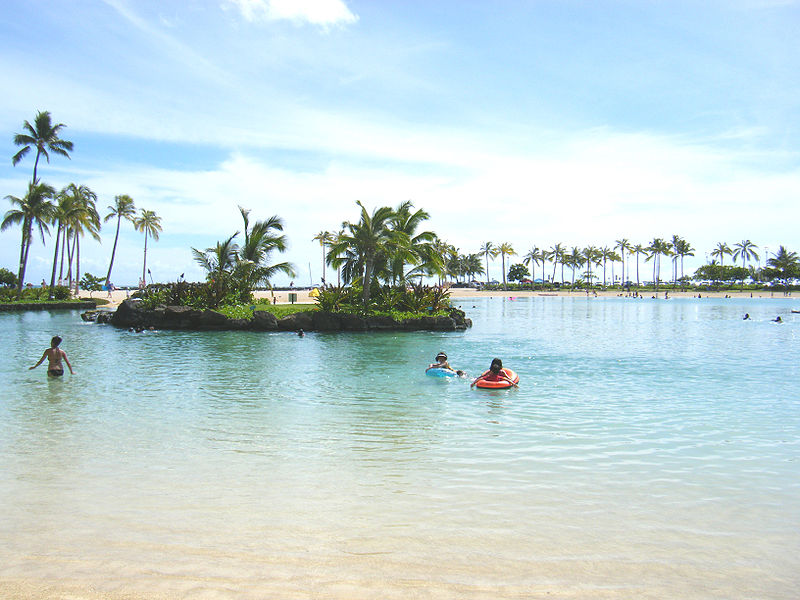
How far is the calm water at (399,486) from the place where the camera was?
15.4 feet

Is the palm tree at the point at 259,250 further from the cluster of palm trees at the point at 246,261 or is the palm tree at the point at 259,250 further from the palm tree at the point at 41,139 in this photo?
the palm tree at the point at 41,139

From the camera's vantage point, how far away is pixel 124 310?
36.8m

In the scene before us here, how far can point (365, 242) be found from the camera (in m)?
33.8

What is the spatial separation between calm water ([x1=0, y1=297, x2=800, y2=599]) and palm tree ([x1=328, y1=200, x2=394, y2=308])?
17.6m

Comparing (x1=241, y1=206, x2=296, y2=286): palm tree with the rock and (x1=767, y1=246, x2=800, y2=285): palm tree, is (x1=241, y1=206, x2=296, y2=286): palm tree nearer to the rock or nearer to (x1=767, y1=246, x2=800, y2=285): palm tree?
the rock

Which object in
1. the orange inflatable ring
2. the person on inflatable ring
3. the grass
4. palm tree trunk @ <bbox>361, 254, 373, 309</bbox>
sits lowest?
the orange inflatable ring

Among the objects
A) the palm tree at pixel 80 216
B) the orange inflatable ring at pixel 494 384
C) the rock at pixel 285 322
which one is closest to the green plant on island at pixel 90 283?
the palm tree at pixel 80 216

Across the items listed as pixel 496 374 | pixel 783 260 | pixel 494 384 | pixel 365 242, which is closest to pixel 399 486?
pixel 494 384

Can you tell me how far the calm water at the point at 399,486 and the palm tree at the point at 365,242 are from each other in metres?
17.6

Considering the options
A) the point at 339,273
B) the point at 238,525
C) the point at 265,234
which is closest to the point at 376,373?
the point at 238,525

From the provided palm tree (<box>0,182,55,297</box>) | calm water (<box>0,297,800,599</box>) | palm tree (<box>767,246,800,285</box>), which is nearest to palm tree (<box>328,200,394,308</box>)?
calm water (<box>0,297,800,599</box>)

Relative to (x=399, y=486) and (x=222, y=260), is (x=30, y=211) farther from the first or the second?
(x=399, y=486)

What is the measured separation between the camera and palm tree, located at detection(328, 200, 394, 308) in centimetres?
3369

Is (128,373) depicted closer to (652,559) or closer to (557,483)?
(557,483)
